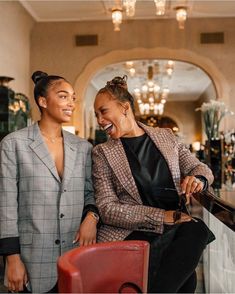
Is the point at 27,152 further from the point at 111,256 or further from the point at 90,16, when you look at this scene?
the point at 90,16

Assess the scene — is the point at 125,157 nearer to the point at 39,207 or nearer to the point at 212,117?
the point at 39,207

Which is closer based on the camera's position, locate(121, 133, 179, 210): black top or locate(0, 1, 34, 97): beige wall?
locate(121, 133, 179, 210): black top

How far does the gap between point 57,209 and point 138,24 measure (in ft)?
26.5

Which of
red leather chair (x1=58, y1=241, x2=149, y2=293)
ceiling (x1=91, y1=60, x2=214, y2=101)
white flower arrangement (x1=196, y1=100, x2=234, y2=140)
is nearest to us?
red leather chair (x1=58, y1=241, x2=149, y2=293)

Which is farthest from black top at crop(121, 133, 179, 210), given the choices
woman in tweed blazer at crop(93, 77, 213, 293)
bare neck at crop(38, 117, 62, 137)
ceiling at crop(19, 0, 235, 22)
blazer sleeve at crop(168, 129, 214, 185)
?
ceiling at crop(19, 0, 235, 22)

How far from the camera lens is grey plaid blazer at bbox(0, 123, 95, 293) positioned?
6.51 feet

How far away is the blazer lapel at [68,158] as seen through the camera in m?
2.03

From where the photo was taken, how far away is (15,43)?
841cm

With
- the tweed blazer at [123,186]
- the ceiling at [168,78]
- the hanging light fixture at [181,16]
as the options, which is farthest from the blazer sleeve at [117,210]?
the ceiling at [168,78]

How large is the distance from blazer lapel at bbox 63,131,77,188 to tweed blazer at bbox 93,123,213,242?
11cm

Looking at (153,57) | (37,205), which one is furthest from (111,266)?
(153,57)

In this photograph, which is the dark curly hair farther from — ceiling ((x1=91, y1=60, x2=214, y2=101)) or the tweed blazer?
ceiling ((x1=91, y1=60, x2=214, y2=101))

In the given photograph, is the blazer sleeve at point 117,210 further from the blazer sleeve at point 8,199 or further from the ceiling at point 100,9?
the ceiling at point 100,9

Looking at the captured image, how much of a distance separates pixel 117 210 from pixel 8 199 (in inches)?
19.3
